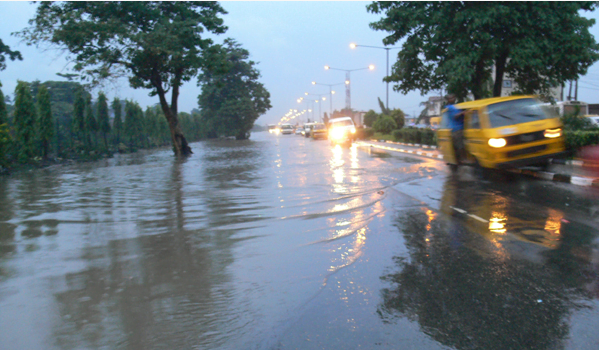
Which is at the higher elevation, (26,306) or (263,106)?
(263,106)

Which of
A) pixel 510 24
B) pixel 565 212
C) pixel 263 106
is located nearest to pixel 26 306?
pixel 565 212

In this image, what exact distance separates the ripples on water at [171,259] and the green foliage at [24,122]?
1302 cm

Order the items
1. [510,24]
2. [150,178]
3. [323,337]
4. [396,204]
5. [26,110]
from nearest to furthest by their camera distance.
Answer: [323,337] < [396,204] < [150,178] < [510,24] < [26,110]

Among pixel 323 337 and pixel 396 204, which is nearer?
pixel 323 337

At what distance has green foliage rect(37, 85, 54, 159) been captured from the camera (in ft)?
86.8

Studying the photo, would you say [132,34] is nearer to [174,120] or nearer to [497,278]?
[174,120]

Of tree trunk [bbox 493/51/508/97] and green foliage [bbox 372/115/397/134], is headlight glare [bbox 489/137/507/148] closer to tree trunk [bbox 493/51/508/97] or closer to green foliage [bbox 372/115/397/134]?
tree trunk [bbox 493/51/508/97]

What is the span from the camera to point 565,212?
8.14 metres

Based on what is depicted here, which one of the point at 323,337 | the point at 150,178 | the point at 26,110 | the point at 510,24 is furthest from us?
the point at 26,110

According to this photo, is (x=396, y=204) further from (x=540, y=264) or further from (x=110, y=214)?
(x=110, y=214)

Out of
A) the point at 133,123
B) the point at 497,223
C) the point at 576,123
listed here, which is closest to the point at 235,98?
the point at 133,123

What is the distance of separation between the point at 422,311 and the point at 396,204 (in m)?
5.56

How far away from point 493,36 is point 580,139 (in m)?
7.48

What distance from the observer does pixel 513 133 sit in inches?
456
